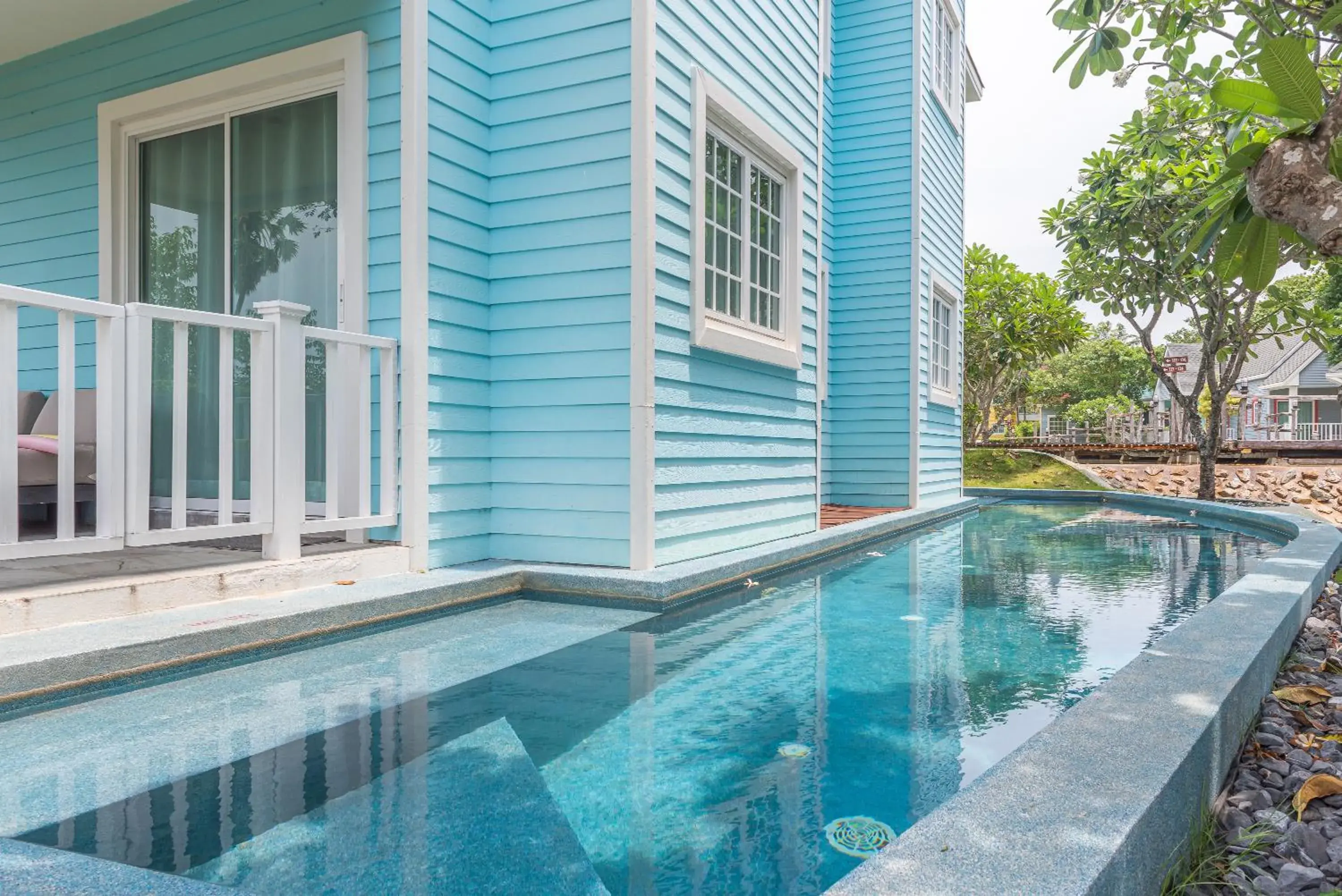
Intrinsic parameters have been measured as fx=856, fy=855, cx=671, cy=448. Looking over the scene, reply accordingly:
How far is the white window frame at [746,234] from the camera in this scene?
5.00m

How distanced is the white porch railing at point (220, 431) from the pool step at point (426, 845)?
6.25 feet

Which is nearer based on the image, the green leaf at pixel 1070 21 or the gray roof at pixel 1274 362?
the green leaf at pixel 1070 21

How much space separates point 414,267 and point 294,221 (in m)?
0.98

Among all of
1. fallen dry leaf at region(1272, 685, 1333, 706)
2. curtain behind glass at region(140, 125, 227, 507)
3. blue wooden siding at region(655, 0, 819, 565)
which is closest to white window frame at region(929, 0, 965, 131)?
blue wooden siding at region(655, 0, 819, 565)

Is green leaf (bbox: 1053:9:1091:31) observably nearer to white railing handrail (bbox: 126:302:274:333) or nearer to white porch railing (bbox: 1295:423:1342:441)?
white railing handrail (bbox: 126:302:274:333)

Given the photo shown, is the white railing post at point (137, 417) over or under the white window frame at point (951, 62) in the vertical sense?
under

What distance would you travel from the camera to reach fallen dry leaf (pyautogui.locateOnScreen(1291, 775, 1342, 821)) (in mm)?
1879

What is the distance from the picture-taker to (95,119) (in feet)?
17.6

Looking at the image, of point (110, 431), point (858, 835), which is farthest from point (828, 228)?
point (858, 835)

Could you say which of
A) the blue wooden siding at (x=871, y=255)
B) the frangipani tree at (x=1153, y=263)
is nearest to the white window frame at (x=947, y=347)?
the blue wooden siding at (x=871, y=255)

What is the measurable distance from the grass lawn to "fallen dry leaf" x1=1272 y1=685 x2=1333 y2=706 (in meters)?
13.3

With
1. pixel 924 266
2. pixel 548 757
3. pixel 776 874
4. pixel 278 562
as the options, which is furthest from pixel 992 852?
pixel 924 266

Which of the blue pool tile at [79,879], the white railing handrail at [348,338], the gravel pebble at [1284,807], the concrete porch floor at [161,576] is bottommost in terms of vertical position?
the gravel pebble at [1284,807]

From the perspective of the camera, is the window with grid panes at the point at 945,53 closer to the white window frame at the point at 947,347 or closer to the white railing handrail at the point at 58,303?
the white window frame at the point at 947,347
